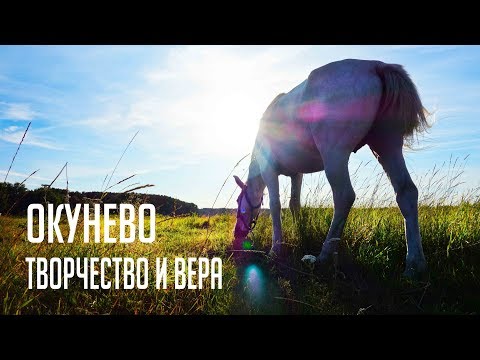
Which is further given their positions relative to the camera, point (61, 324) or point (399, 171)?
point (399, 171)

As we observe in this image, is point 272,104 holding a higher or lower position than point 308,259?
higher

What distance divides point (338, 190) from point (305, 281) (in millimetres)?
1162

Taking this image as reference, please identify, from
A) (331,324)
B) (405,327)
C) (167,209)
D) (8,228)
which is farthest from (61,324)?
(167,209)

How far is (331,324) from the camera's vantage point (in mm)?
1969

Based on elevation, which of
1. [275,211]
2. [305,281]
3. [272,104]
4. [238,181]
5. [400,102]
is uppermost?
[272,104]

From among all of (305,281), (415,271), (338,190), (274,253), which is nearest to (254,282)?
(305,281)

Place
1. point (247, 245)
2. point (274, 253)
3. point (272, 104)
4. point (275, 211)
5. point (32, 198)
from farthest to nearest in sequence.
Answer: point (272, 104) < point (247, 245) < point (275, 211) < point (274, 253) < point (32, 198)

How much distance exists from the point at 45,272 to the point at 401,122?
159 inches

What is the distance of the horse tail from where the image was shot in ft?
14.6

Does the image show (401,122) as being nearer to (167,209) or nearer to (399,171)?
(399,171)

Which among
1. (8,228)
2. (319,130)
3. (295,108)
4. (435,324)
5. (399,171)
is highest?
(295,108)

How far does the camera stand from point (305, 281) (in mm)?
4176

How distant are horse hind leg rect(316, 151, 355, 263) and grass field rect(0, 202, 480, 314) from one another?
0.24 meters

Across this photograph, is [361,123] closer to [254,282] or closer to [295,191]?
[254,282]
